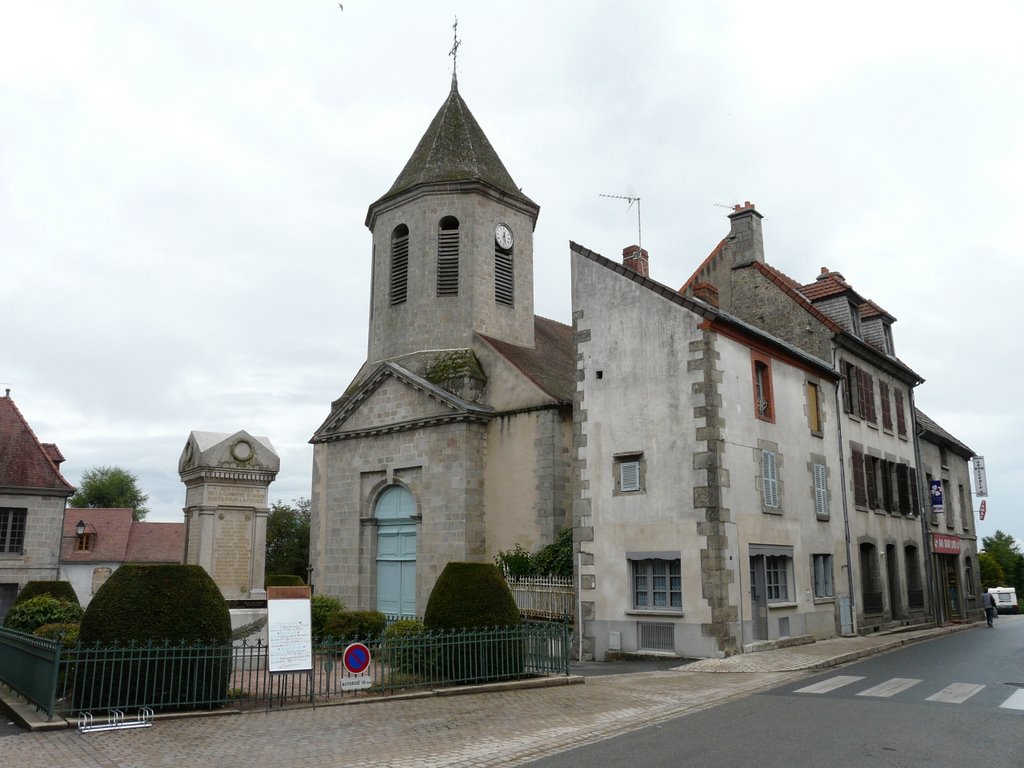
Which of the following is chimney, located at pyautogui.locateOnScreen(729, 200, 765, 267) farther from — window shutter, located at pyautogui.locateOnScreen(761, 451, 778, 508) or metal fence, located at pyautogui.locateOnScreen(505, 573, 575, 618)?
metal fence, located at pyautogui.locateOnScreen(505, 573, 575, 618)

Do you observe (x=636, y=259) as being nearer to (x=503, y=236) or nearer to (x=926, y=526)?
(x=503, y=236)

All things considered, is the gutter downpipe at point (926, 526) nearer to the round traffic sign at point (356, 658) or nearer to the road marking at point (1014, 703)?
the road marking at point (1014, 703)

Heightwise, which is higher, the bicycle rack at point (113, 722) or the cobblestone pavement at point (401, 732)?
the bicycle rack at point (113, 722)

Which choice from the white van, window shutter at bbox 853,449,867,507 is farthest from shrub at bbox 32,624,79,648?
the white van

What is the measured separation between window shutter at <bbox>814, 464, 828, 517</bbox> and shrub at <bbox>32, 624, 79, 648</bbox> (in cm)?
1558

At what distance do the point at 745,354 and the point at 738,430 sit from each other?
1.82 meters

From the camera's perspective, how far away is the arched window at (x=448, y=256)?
24.5 metres

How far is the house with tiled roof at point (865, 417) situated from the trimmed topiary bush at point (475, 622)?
38.0 feet

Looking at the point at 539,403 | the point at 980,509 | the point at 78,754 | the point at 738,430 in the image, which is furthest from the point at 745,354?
the point at 980,509

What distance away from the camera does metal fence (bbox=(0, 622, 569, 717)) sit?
30.7 feet

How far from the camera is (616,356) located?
1783 centimetres

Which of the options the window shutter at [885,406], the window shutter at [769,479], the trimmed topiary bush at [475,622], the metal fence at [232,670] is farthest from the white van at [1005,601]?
the trimmed topiary bush at [475,622]

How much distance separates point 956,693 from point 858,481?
11041 millimetres

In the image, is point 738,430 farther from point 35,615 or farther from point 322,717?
point 35,615
